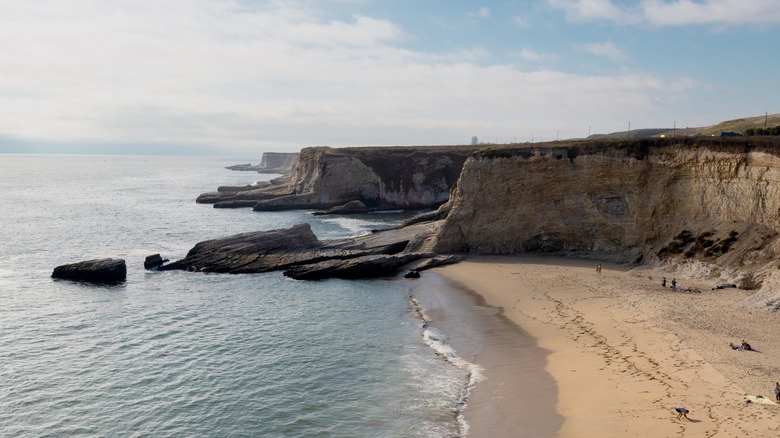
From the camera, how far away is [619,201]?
133 feet

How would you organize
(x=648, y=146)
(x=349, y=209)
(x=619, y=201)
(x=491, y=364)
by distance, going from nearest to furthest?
(x=491, y=364)
(x=648, y=146)
(x=619, y=201)
(x=349, y=209)

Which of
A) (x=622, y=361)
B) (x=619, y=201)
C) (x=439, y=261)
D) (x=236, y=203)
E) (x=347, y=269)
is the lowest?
(x=622, y=361)

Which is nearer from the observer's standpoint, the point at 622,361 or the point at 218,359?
the point at 622,361

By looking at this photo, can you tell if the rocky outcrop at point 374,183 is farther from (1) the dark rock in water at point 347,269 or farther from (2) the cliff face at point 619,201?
(1) the dark rock in water at point 347,269

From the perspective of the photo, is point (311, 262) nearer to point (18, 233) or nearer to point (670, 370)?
point (670, 370)

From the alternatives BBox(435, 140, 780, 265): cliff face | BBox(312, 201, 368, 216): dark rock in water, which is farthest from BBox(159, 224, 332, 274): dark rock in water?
BBox(312, 201, 368, 216): dark rock in water

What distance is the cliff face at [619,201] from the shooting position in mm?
33281

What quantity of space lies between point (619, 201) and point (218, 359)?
30549 millimetres

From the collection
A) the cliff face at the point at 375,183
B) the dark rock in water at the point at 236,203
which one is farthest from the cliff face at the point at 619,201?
the dark rock in water at the point at 236,203

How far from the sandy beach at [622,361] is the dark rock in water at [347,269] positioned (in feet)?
29.6

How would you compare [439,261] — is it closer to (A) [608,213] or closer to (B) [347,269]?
(B) [347,269]

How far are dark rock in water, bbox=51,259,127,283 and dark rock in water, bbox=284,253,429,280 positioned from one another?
11.9m

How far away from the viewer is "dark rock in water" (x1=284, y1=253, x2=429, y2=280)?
40.3 metres

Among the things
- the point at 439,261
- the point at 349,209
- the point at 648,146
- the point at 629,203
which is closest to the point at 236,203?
the point at 349,209
